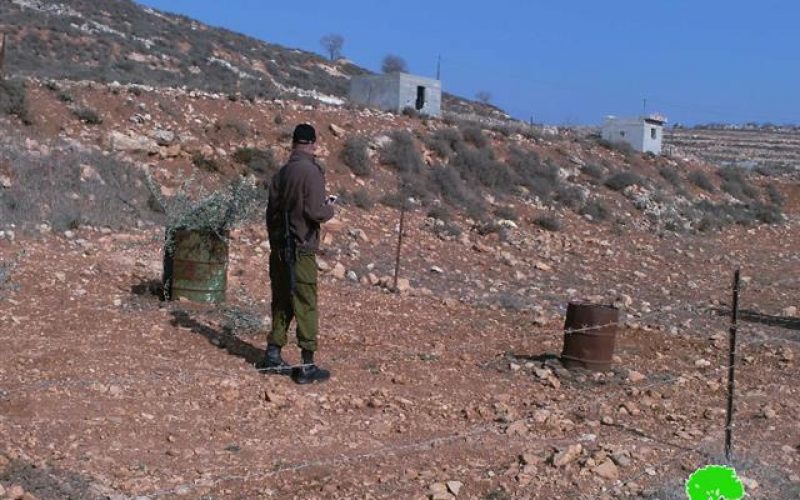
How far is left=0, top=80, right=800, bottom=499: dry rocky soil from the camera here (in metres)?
4.50

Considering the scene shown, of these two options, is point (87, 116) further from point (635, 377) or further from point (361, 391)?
point (635, 377)

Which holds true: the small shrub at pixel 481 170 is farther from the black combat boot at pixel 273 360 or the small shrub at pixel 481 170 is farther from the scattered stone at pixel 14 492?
the scattered stone at pixel 14 492

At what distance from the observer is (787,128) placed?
83250mm

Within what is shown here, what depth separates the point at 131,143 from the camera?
14633 millimetres

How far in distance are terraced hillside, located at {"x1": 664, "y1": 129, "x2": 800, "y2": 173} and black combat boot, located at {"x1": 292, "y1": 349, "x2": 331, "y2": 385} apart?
Answer: 1747 inches

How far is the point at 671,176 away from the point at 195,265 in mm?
22572

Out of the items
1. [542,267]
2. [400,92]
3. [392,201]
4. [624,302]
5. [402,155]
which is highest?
[400,92]

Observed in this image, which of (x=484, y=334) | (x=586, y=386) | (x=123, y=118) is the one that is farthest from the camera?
(x=123, y=118)

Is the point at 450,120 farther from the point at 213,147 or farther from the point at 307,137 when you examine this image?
the point at 307,137

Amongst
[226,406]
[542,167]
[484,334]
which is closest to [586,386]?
[484,334]

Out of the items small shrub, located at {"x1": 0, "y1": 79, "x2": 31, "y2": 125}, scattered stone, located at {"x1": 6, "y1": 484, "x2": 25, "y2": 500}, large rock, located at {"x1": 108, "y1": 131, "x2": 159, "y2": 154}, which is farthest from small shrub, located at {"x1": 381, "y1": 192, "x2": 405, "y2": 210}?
scattered stone, located at {"x1": 6, "y1": 484, "x2": 25, "y2": 500}

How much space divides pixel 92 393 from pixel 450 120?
63.6 ft

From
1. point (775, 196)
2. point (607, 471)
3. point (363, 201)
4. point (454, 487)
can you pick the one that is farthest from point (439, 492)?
point (775, 196)

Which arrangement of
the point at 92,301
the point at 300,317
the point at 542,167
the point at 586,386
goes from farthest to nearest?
1. the point at 542,167
2. the point at 92,301
3. the point at 586,386
4. the point at 300,317
